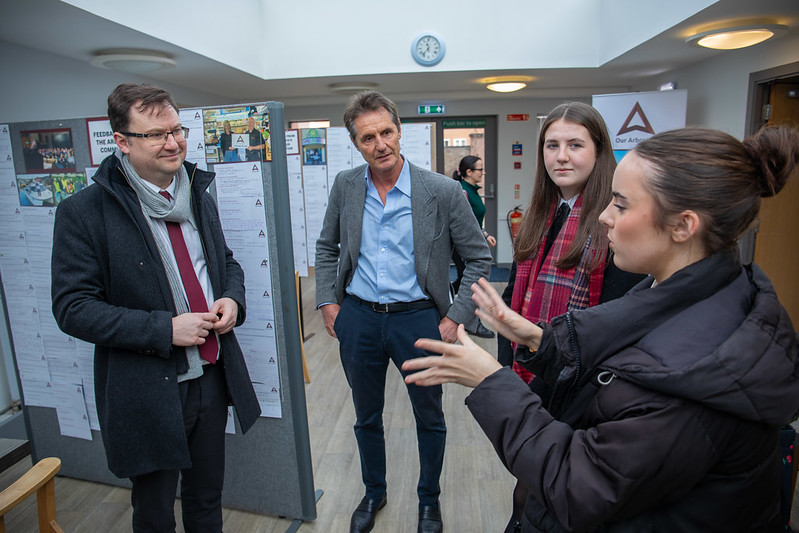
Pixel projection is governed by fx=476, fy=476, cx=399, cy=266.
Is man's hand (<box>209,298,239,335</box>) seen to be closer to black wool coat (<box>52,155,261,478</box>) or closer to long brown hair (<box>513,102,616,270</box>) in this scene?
black wool coat (<box>52,155,261,478</box>)

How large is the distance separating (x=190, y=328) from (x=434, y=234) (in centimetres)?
87

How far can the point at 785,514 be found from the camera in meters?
1.04

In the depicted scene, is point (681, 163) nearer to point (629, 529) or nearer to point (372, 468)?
point (629, 529)

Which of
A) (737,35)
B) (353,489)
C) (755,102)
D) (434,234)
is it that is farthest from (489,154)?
(353,489)

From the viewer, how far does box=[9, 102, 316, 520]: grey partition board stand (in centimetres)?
167

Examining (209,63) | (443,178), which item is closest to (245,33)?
(209,63)

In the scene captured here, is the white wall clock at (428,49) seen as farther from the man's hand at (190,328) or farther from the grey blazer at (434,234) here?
the man's hand at (190,328)

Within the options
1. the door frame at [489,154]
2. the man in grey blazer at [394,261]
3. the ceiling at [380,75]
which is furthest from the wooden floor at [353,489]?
the door frame at [489,154]

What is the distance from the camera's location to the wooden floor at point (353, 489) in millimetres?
1966

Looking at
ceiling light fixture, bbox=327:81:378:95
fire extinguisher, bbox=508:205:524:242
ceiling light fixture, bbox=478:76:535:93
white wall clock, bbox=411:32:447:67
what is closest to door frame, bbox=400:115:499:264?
fire extinguisher, bbox=508:205:524:242

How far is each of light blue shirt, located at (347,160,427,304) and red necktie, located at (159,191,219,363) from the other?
0.57 metres

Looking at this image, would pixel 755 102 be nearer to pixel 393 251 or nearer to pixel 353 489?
pixel 393 251

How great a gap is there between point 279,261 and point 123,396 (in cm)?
64

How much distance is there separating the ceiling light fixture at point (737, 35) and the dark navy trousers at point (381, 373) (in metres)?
2.99
